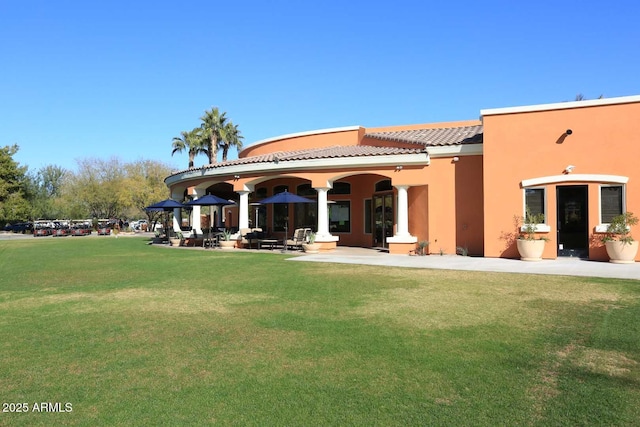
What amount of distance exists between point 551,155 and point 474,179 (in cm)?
291

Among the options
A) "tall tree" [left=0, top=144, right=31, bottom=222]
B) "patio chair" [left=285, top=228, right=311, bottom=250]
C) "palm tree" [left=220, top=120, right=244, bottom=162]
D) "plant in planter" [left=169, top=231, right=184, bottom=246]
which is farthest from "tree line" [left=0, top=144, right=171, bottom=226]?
"patio chair" [left=285, top=228, right=311, bottom=250]

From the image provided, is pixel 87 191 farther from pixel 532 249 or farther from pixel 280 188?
pixel 532 249

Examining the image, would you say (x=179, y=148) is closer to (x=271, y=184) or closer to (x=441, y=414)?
(x=271, y=184)

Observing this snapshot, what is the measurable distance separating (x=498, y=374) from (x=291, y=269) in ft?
28.8

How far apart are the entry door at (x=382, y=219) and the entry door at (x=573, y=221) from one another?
273 inches

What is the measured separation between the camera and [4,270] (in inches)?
537

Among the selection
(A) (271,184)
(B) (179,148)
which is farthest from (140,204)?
(A) (271,184)

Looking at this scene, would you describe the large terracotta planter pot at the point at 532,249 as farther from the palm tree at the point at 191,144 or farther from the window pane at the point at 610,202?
the palm tree at the point at 191,144

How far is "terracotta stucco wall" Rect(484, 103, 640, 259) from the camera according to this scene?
581 inches

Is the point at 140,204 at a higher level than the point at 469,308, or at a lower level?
higher

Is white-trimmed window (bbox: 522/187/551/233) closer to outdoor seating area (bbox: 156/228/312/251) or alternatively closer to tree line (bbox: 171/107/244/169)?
outdoor seating area (bbox: 156/228/312/251)

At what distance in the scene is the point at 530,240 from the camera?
15094 mm

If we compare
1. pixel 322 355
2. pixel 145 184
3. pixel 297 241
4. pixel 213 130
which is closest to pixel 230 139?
pixel 213 130

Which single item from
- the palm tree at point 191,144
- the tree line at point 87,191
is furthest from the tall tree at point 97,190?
the palm tree at point 191,144
